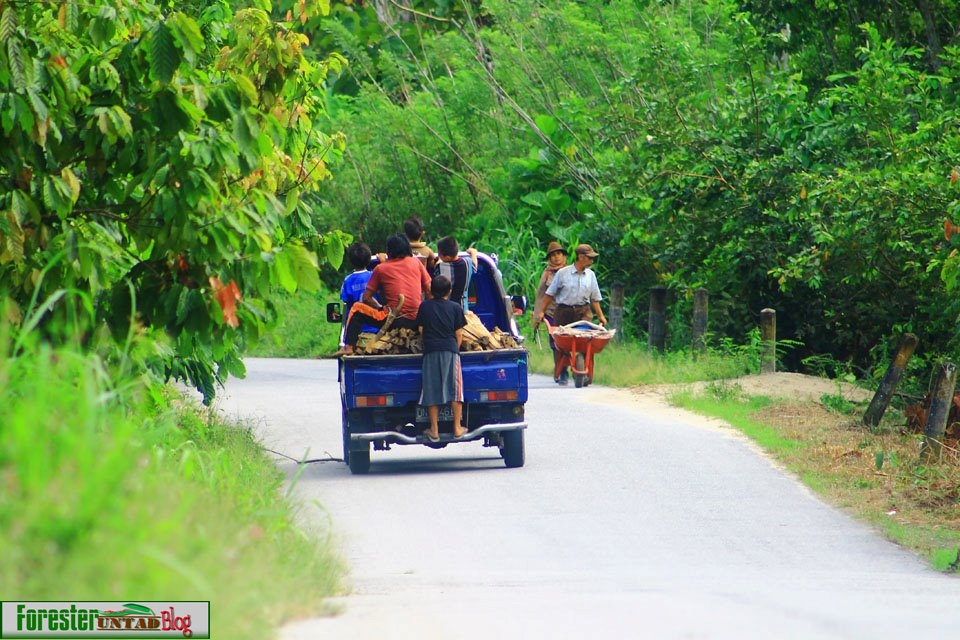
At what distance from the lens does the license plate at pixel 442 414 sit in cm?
1283

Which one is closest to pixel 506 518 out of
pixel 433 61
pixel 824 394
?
pixel 824 394

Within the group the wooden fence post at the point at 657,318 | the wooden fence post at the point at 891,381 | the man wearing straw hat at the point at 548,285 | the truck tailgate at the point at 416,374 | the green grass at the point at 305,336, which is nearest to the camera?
the truck tailgate at the point at 416,374

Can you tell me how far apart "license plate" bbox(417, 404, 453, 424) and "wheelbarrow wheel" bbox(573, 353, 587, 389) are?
7.07m

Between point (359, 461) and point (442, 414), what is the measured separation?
0.89 m

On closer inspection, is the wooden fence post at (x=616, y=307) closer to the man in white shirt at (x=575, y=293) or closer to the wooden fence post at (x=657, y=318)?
the wooden fence post at (x=657, y=318)

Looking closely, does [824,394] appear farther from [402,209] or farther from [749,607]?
[402,209]

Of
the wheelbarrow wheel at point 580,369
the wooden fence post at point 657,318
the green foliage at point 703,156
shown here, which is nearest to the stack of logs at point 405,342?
the green foliage at point 703,156

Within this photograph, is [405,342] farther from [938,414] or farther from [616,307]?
[616,307]

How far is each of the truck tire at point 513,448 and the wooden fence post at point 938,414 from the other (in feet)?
11.5

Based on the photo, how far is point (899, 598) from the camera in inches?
299

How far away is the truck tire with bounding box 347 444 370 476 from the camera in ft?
42.9

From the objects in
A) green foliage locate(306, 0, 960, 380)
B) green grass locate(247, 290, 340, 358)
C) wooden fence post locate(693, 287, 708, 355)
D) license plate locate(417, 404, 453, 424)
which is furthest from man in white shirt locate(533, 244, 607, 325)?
green grass locate(247, 290, 340, 358)

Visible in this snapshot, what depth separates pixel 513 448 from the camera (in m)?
13.2

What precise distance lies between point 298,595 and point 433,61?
2859 centimetres
